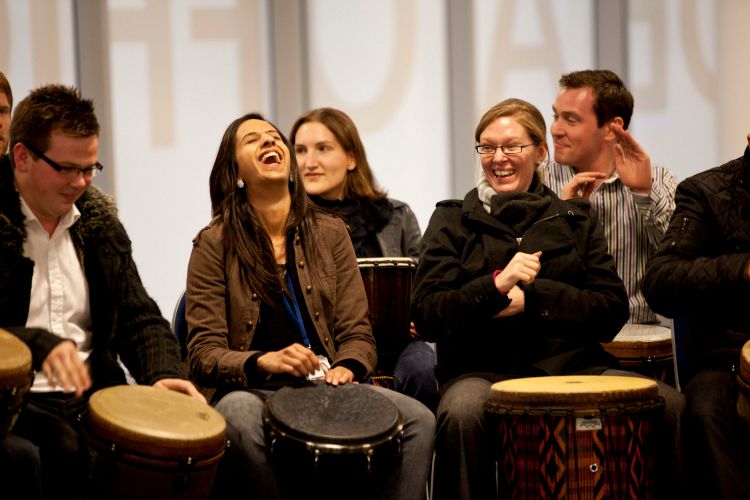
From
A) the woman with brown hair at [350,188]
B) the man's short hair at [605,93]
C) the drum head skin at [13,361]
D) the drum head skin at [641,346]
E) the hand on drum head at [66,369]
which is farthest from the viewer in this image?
the man's short hair at [605,93]

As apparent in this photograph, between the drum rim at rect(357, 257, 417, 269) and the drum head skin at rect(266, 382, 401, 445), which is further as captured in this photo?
the drum rim at rect(357, 257, 417, 269)

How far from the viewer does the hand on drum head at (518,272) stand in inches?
140

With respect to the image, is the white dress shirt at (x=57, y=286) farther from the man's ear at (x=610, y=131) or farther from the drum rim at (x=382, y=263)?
the man's ear at (x=610, y=131)

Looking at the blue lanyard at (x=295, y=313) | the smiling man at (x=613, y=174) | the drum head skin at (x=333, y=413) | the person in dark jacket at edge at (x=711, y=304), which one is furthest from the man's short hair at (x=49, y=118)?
the person in dark jacket at edge at (x=711, y=304)

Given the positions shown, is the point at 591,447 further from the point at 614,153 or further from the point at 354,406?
the point at 614,153

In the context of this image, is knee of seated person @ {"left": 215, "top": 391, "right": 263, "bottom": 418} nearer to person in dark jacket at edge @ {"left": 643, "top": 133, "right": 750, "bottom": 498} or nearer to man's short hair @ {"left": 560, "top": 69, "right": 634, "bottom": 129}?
person in dark jacket at edge @ {"left": 643, "top": 133, "right": 750, "bottom": 498}

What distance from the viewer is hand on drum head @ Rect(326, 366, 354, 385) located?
135 inches

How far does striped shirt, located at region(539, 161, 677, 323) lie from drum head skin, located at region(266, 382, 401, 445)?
158cm

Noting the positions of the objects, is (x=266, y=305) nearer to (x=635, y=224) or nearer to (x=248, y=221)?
(x=248, y=221)

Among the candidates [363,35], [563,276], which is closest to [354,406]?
[563,276]

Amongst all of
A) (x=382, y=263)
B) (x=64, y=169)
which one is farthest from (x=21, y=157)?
(x=382, y=263)

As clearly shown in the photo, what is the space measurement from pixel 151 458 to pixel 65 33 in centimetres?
385

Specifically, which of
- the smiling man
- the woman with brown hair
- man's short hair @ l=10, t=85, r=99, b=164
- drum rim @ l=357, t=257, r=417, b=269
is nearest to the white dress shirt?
man's short hair @ l=10, t=85, r=99, b=164

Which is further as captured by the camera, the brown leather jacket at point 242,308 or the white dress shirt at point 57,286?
the brown leather jacket at point 242,308
